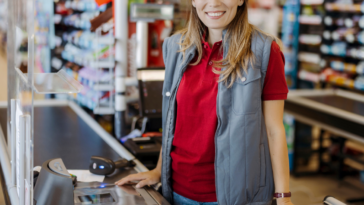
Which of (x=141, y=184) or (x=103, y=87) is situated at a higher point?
(x=103, y=87)

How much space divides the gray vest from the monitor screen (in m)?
1.07

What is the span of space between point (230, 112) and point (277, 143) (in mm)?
205

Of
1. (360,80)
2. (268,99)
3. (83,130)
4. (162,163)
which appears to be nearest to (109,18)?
(83,130)

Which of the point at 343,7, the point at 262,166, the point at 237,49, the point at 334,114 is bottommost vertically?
the point at 334,114

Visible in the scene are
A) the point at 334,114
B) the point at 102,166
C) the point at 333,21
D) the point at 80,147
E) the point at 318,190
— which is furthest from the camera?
the point at 333,21

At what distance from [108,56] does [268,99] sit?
1.53 metres

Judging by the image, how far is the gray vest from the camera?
1.43 m

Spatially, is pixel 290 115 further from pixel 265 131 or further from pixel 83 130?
pixel 265 131

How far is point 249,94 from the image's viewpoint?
56.1 inches

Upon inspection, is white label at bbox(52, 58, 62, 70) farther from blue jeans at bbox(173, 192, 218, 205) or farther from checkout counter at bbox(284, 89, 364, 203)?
blue jeans at bbox(173, 192, 218, 205)

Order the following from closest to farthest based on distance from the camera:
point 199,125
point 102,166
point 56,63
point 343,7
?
point 199,125 → point 102,166 → point 343,7 → point 56,63

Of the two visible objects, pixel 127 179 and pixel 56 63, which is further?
pixel 56 63

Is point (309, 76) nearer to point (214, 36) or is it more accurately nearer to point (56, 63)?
point (56, 63)

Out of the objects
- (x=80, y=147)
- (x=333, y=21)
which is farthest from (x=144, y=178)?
(x=333, y=21)
